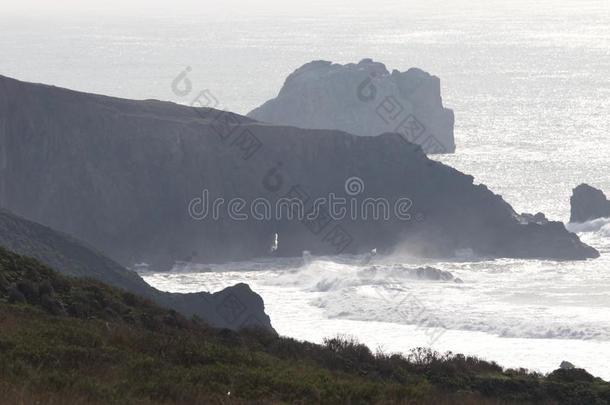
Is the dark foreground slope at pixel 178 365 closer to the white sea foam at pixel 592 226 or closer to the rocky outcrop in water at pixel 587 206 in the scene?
the white sea foam at pixel 592 226

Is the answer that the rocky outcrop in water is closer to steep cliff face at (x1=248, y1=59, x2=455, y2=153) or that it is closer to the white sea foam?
the white sea foam

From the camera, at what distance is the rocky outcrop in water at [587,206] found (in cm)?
9981

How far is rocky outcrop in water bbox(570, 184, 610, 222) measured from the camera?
9981 cm

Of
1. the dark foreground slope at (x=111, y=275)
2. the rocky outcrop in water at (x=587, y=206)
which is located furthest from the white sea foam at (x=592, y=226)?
the dark foreground slope at (x=111, y=275)

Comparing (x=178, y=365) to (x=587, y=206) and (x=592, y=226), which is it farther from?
(x=587, y=206)

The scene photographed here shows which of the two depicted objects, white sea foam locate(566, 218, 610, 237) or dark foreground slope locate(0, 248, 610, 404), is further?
white sea foam locate(566, 218, 610, 237)

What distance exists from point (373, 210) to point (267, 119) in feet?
133

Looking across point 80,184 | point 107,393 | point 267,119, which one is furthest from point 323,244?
point 107,393

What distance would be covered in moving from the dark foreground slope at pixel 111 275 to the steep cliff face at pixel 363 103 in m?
69.3

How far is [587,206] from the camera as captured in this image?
329ft

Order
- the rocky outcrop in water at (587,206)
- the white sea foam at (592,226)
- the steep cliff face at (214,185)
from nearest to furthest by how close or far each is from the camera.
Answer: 1. the steep cliff face at (214,185)
2. the white sea foam at (592,226)
3. the rocky outcrop in water at (587,206)

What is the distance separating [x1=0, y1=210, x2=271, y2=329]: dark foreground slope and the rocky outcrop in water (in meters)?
48.7

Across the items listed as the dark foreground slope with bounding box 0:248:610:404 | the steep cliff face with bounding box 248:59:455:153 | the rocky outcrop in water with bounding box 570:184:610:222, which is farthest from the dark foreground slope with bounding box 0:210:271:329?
the steep cliff face with bounding box 248:59:455:153

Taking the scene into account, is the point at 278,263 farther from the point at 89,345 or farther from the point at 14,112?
the point at 89,345
